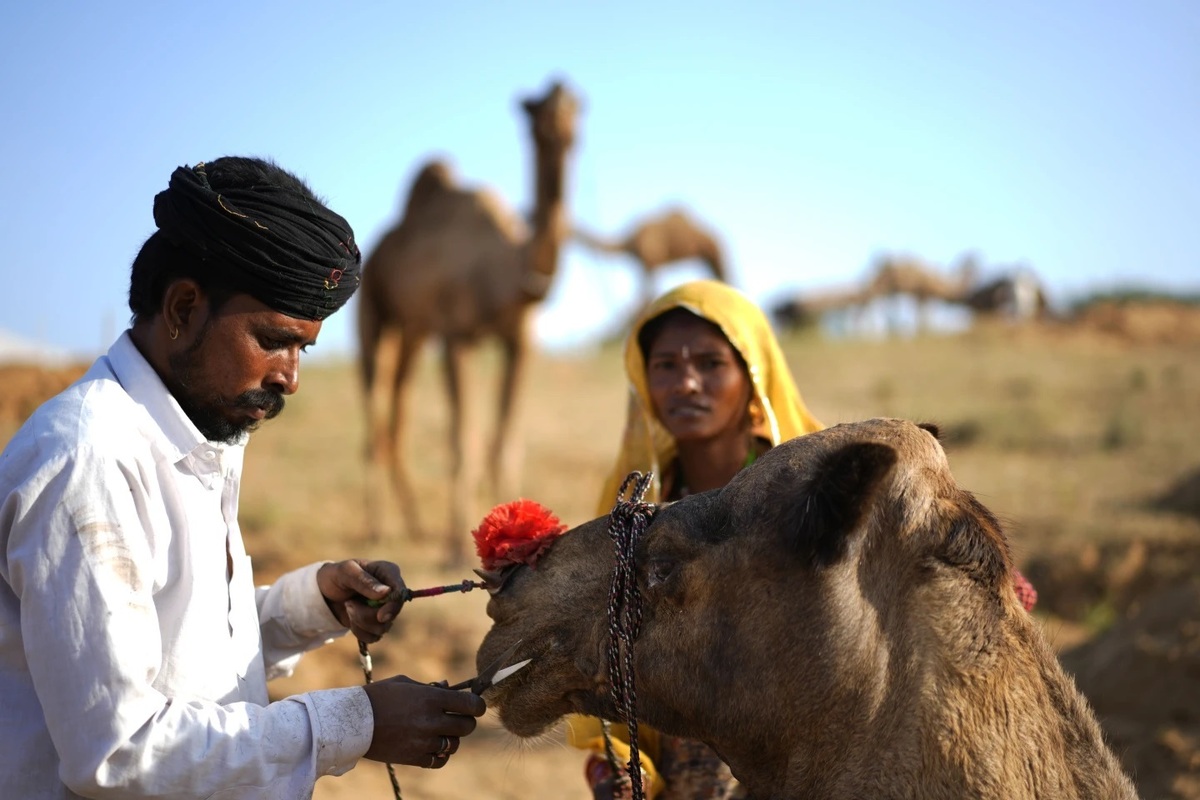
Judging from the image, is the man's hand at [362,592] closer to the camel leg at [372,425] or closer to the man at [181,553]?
the man at [181,553]

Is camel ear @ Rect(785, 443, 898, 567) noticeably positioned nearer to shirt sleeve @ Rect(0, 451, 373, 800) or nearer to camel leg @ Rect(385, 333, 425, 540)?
shirt sleeve @ Rect(0, 451, 373, 800)

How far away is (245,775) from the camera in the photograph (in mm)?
2211

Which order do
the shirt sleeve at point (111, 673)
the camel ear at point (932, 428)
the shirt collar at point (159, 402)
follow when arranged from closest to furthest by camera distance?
the shirt sleeve at point (111, 673) → the shirt collar at point (159, 402) → the camel ear at point (932, 428)

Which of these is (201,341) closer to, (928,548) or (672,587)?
(672,587)

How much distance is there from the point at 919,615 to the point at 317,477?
1256 centimetres

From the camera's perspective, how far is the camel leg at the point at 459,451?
1081cm

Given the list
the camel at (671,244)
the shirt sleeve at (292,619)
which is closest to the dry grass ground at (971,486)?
the shirt sleeve at (292,619)

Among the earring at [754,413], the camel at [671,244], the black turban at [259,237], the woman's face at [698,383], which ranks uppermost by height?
the black turban at [259,237]

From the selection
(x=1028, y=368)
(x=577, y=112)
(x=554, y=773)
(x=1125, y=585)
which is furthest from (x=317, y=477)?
(x=1028, y=368)

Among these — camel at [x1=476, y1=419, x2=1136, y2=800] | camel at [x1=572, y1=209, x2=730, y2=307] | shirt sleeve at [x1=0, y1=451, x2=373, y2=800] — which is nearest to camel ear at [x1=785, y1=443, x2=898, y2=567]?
camel at [x1=476, y1=419, x2=1136, y2=800]

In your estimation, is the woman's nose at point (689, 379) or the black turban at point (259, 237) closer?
the black turban at point (259, 237)

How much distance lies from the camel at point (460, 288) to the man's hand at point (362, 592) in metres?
7.48

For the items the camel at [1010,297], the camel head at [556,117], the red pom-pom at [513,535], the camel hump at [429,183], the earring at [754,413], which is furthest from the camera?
the camel at [1010,297]

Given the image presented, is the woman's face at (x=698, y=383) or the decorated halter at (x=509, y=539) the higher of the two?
the woman's face at (x=698, y=383)
